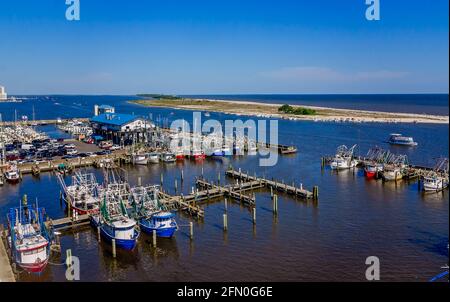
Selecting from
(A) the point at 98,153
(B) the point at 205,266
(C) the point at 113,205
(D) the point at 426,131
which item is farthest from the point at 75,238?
(D) the point at 426,131

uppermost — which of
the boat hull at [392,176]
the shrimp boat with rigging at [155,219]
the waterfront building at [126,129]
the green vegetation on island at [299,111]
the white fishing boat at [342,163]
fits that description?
the green vegetation on island at [299,111]

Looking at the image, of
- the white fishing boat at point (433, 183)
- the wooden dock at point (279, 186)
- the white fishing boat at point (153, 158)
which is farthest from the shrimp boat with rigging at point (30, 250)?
the white fishing boat at point (433, 183)

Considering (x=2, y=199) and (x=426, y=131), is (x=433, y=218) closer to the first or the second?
(x=2, y=199)

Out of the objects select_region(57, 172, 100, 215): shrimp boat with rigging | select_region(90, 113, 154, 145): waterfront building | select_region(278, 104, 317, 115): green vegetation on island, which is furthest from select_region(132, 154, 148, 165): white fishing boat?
select_region(278, 104, 317, 115): green vegetation on island

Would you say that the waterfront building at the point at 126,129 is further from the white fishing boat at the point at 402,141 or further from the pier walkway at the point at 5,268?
the pier walkway at the point at 5,268

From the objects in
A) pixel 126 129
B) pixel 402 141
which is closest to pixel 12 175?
pixel 126 129

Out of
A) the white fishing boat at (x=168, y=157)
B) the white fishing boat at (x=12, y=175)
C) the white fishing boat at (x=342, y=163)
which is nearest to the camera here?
the white fishing boat at (x=12, y=175)

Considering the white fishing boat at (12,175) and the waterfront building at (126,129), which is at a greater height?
the waterfront building at (126,129)

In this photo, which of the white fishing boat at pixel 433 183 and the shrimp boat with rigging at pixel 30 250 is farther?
the white fishing boat at pixel 433 183

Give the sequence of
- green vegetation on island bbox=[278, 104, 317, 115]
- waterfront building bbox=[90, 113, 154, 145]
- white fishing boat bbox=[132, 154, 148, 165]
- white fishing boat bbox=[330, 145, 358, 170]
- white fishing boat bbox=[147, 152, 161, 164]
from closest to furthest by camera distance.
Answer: white fishing boat bbox=[330, 145, 358, 170]
white fishing boat bbox=[132, 154, 148, 165]
white fishing boat bbox=[147, 152, 161, 164]
waterfront building bbox=[90, 113, 154, 145]
green vegetation on island bbox=[278, 104, 317, 115]

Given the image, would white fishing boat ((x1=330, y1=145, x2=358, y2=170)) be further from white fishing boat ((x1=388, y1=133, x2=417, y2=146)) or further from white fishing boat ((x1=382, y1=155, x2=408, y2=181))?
white fishing boat ((x1=388, y1=133, x2=417, y2=146))

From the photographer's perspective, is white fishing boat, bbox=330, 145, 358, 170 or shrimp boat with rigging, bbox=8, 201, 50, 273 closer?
shrimp boat with rigging, bbox=8, 201, 50, 273
